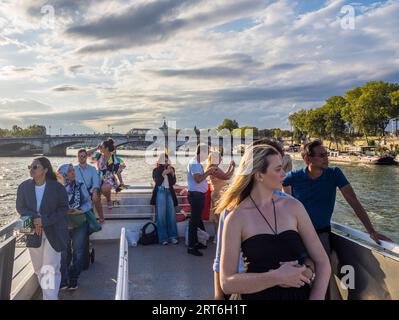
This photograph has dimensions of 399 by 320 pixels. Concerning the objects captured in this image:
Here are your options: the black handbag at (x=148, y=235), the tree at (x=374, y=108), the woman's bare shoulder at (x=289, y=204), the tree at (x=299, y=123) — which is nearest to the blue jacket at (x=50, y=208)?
the black handbag at (x=148, y=235)

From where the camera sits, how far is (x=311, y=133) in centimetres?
9531

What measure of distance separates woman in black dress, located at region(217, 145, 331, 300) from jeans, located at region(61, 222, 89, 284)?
332 cm

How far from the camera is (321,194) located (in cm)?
402

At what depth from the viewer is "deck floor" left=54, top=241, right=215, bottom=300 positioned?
5000mm

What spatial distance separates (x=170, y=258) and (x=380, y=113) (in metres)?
65.1

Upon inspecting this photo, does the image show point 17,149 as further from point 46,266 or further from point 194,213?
point 46,266

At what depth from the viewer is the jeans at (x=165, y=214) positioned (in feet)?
23.5

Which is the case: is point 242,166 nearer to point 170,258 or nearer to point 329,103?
point 170,258

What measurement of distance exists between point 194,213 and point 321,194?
2.84 metres

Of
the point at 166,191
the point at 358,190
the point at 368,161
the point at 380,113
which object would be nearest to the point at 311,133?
the point at 380,113

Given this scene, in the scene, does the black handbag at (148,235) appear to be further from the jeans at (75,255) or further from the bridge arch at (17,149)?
the bridge arch at (17,149)

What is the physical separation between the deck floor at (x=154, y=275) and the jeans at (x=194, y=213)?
0.25 m

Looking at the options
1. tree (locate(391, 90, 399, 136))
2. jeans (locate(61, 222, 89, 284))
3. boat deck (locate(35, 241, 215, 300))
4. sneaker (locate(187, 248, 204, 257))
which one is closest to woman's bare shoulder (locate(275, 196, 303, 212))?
boat deck (locate(35, 241, 215, 300))

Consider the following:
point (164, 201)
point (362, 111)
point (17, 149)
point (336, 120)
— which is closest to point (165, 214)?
point (164, 201)
